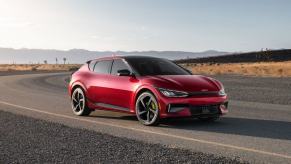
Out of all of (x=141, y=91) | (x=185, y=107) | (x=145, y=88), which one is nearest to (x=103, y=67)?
(x=141, y=91)

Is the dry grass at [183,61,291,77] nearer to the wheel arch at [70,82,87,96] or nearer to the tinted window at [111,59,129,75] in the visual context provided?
the wheel arch at [70,82,87,96]

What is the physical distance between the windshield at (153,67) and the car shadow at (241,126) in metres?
1.08

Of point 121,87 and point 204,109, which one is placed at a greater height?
point 121,87

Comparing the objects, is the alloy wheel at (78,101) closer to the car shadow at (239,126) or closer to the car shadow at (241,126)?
the car shadow at (239,126)

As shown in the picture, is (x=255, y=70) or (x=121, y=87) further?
(x=255, y=70)

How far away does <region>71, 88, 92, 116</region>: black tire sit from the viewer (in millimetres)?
12008

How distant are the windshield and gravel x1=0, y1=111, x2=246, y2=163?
6.59 ft

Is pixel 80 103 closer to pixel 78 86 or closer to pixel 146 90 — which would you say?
pixel 78 86

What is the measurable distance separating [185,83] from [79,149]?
10.1 ft

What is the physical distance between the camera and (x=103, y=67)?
11.7 m

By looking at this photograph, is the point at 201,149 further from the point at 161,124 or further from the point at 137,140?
the point at 161,124

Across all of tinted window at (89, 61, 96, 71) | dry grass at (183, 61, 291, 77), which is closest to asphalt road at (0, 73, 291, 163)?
tinted window at (89, 61, 96, 71)

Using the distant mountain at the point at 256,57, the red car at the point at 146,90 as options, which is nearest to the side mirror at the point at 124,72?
the red car at the point at 146,90

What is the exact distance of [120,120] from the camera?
11.3 m
